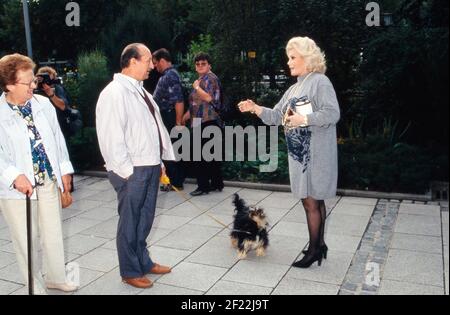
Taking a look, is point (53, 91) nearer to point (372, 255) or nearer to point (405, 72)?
point (372, 255)

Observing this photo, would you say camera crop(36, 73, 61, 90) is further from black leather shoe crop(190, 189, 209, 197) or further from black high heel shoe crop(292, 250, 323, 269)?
black high heel shoe crop(292, 250, 323, 269)

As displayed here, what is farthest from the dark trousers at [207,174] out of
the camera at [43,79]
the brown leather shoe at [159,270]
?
the brown leather shoe at [159,270]

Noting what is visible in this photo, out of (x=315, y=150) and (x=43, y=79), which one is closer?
(x=315, y=150)

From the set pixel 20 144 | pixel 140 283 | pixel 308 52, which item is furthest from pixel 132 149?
pixel 308 52

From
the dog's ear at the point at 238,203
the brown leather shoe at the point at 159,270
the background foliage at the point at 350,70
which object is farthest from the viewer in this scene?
the background foliage at the point at 350,70

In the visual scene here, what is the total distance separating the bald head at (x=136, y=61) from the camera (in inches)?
151

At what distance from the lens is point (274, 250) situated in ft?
16.2

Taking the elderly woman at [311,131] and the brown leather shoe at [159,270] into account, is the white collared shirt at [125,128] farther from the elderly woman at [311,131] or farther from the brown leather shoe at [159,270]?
the elderly woman at [311,131]

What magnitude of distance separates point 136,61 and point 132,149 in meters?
0.75

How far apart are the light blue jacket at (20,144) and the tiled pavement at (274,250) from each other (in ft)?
3.80

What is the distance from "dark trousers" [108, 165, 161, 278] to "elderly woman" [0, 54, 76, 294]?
472mm

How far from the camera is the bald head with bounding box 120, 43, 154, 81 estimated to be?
12.6ft
